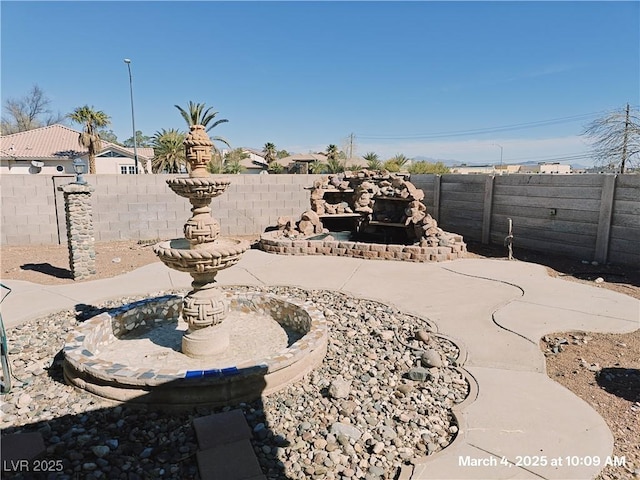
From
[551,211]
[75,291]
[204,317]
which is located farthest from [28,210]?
[551,211]

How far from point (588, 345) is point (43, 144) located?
27.9 metres

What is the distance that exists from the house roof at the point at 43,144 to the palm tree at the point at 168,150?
4.65 m

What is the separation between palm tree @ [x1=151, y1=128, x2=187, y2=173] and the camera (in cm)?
2641

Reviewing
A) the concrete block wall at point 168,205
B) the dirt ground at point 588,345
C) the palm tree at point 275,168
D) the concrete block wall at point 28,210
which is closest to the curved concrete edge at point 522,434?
the dirt ground at point 588,345

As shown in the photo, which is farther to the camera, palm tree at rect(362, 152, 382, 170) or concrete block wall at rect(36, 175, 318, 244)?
palm tree at rect(362, 152, 382, 170)

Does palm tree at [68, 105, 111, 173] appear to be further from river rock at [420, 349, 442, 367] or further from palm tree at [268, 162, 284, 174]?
river rock at [420, 349, 442, 367]

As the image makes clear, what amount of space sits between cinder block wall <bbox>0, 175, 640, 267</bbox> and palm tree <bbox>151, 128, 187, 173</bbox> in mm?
16110

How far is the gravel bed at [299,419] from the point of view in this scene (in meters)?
2.60

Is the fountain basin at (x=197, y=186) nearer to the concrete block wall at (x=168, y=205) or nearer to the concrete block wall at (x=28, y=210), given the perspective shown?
the concrete block wall at (x=168, y=205)

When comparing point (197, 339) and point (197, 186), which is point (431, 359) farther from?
point (197, 186)

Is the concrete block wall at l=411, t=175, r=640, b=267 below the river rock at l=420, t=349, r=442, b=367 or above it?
above

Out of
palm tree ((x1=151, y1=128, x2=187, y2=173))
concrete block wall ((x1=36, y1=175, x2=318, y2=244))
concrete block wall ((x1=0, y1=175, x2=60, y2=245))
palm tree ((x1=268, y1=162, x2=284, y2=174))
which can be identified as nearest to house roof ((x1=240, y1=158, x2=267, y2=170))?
palm tree ((x1=268, y1=162, x2=284, y2=174))

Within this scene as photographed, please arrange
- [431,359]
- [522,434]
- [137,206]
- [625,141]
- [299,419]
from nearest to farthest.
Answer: [522,434]
[299,419]
[431,359]
[137,206]
[625,141]

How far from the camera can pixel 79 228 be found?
7.20 metres
